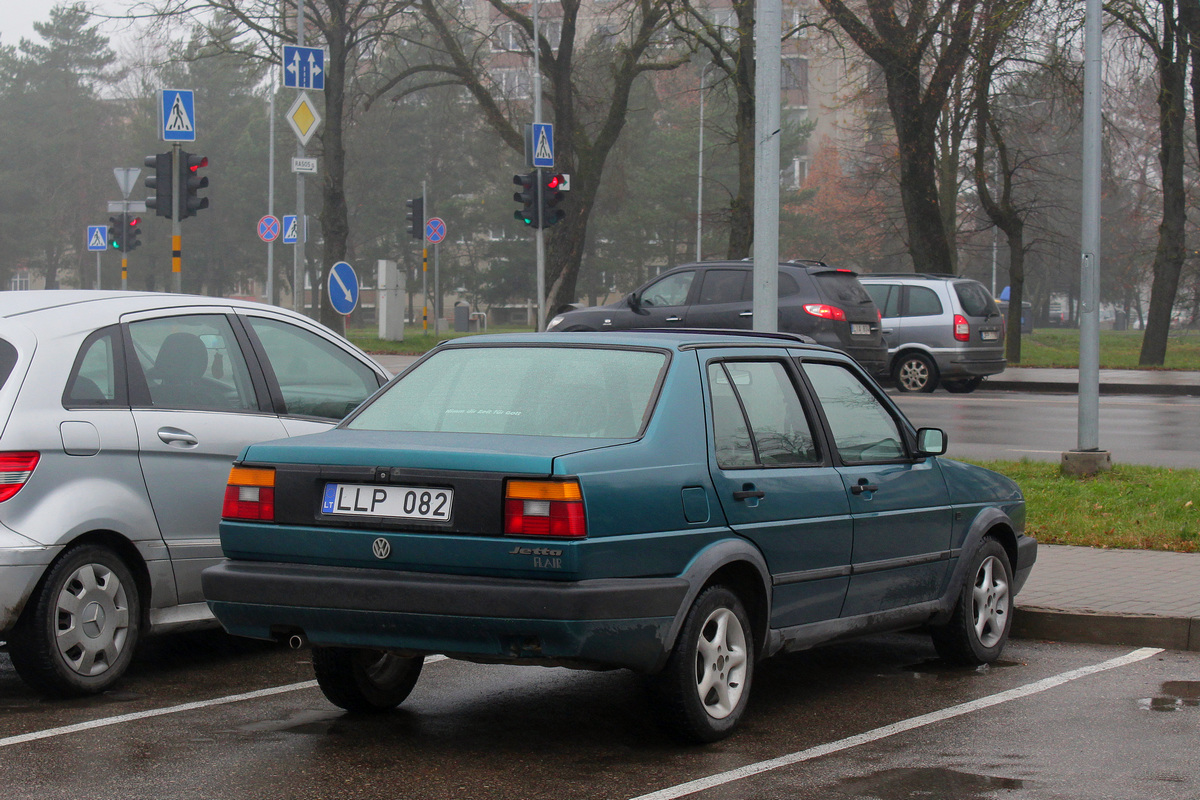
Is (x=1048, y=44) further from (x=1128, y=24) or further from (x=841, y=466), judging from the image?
(x=841, y=466)

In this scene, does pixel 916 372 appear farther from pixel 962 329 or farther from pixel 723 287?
pixel 723 287

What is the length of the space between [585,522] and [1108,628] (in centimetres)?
364

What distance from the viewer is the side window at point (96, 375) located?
19.7ft

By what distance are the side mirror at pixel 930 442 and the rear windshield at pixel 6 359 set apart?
381 cm

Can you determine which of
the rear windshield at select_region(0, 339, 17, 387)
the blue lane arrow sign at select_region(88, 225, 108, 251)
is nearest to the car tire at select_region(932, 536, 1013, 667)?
the rear windshield at select_region(0, 339, 17, 387)

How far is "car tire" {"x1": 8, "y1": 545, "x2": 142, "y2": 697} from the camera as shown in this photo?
18.8 feet

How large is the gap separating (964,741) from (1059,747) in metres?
0.33

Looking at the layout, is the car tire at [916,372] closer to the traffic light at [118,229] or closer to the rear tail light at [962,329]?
the rear tail light at [962,329]

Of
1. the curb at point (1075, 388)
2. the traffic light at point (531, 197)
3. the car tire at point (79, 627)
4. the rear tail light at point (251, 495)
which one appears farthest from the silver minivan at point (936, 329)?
the rear tail light at point (251, 495)

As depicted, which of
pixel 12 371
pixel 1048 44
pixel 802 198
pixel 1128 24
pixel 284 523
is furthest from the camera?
pixel 802 198

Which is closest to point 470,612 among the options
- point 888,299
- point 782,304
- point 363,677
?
point 363,677

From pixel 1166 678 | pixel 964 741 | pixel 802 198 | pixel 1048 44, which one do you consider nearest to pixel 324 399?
pixel 964 741

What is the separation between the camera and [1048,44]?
2462 cm

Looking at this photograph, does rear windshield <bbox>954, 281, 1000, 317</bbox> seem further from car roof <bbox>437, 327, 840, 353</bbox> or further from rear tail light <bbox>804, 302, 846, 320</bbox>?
car roof <bbox>437, 327, 840, 353</bbox>
